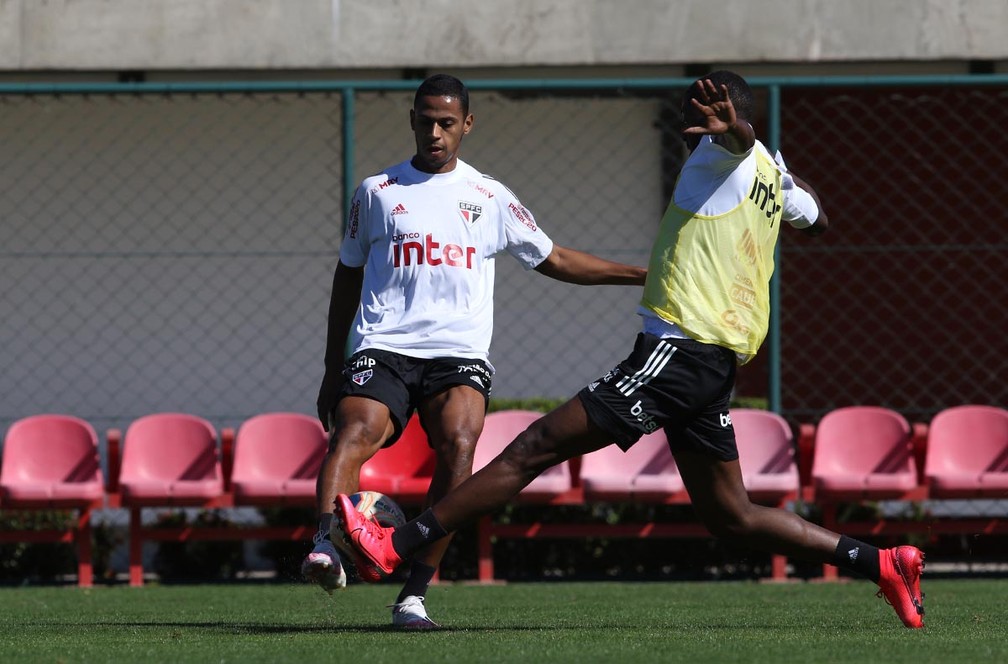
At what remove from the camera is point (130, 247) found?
37.2 ft

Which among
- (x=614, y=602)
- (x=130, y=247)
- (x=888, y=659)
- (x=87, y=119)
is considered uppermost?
(x=87, y=119)

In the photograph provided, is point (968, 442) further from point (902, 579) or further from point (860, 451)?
→ point (902, 579)

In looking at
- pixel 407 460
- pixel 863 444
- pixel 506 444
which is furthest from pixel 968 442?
pixel 407 460

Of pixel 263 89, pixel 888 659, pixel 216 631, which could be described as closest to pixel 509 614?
pixel 216 631

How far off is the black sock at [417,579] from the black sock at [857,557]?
1.45 metres

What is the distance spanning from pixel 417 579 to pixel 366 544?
0.81 meters

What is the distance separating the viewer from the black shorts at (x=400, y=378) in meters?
5.70

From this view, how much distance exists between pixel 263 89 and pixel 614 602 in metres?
3.83

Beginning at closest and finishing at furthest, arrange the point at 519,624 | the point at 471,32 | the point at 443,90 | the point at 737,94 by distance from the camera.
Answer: the point at 737,94 → the point at 443,90 → the point at 519,624 → the point at 471,32

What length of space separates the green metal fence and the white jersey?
5.16 m

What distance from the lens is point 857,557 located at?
5488 mm

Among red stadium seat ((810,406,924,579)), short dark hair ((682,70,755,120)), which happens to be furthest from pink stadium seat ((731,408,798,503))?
short dark hair ((682,70,755,120))

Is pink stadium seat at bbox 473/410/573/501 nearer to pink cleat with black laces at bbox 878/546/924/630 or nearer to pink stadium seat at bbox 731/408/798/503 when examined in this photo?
A: pink stadium seat at bbox 731/408/798/503

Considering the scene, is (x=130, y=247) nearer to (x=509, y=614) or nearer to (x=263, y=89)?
(x=263, y=89)
